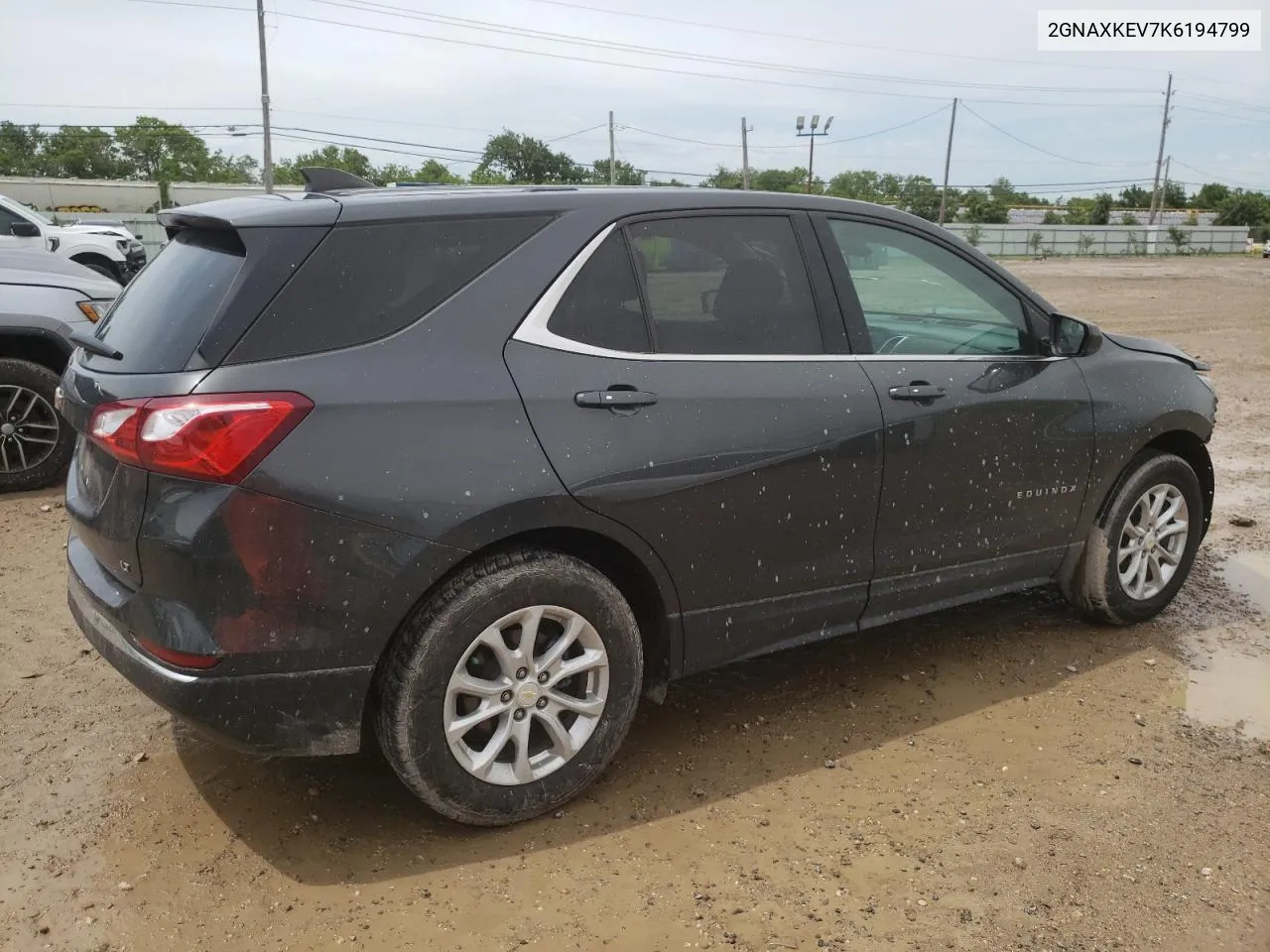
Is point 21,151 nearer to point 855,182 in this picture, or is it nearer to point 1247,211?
point 855,182

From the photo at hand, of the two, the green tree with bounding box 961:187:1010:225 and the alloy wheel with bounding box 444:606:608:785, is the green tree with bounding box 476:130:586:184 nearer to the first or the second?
the green tree with bounding box 961:187:1010:225

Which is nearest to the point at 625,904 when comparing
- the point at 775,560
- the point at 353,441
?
the point at 775,560

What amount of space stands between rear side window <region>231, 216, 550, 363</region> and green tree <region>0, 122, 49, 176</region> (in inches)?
3272

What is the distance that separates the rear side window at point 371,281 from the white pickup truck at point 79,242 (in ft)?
38.9

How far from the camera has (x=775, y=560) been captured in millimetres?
3453

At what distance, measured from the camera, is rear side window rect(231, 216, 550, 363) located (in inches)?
107

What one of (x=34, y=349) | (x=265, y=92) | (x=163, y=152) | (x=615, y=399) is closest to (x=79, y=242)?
(x=34, y=349)

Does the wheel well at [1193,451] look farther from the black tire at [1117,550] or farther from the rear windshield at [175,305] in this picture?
the rear windshield at [175,305]

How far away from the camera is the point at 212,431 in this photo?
102 inches

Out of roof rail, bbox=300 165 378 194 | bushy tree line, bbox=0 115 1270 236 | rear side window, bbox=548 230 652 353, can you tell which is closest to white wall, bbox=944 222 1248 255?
bushy tree line, bbox=0 115 1270 236

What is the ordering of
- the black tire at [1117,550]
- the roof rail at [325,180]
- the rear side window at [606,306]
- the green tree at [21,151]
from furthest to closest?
the green tree at [21,151], the black tire at [1117,550], the roof rail at [325,180], the rear side window at [606,306]

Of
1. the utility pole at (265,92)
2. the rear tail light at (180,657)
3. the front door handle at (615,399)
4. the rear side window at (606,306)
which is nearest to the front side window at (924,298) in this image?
the rear side window at (606,306)

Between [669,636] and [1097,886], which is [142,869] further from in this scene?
[1097,886]

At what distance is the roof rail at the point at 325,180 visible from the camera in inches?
136
